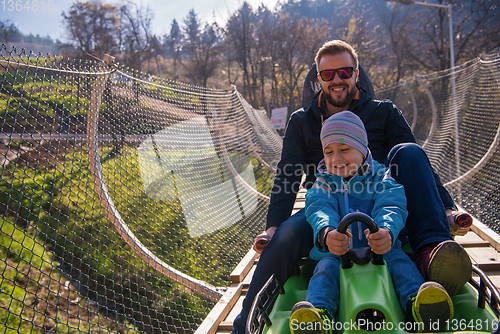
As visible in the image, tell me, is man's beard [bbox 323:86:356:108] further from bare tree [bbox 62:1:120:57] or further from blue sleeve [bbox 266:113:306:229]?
bare tree [bbox 62:1:120:57]

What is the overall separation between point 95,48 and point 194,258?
13.7 metres

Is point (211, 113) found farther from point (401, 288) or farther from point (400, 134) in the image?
point (401, 288)

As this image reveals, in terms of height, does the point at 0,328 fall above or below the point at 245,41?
below

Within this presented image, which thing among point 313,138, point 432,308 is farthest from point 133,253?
point 432,308

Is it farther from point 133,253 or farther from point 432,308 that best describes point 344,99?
point 133,253

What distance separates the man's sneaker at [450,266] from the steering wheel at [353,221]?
0.17 m

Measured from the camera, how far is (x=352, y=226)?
1.27 m

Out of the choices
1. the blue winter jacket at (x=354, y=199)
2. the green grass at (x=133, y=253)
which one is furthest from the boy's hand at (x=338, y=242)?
the green grass at (x=133, y=253)

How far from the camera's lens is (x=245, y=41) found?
55.8 ft

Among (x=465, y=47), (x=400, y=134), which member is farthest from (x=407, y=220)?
(x=465, y=47)

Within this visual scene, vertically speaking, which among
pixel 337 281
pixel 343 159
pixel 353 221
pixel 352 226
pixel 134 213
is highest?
pixel 343 159

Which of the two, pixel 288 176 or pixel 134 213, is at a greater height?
pixel 288 176

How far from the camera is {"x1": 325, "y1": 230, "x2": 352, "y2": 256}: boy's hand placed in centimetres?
104

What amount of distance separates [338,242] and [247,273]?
1.56 metres
